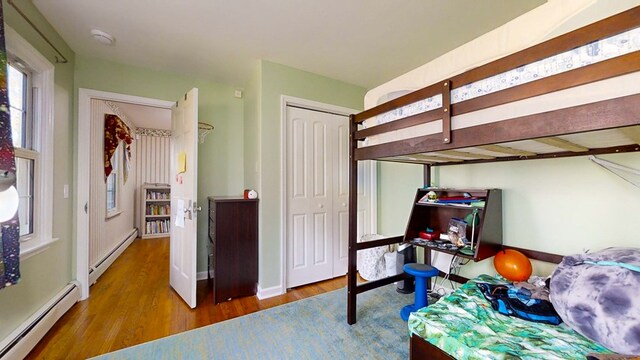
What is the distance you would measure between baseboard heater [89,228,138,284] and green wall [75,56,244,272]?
1041 mm

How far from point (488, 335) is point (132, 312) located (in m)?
2.55

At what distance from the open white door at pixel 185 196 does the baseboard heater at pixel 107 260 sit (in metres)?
0.88

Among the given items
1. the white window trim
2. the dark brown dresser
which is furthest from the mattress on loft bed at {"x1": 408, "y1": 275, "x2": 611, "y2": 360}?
the white window trim

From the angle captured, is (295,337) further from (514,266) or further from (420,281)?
(514,266)

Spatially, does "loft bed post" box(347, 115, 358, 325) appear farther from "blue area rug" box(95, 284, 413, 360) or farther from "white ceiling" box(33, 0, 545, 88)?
"white ceiling" box(33, 0, 545, 88)

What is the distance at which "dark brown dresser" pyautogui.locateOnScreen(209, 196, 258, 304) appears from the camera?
2.24 meters

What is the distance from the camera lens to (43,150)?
184cm

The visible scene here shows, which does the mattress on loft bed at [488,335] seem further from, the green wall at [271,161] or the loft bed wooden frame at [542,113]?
the green wall at [271,161]

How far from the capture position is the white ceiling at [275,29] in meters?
1.67

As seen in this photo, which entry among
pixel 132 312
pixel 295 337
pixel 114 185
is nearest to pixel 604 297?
pixel 295 337

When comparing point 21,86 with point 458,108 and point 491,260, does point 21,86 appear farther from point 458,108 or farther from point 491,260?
point 491,260

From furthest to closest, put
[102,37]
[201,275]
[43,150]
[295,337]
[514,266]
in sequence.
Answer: [201,275], [102,37], [43,150], [295,337], [514,266]

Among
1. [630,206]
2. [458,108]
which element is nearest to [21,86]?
[458,108]

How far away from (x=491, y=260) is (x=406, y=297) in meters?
0.80
